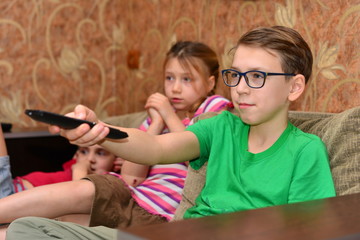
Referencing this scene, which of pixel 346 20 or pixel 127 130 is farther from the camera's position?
pixel 346 20

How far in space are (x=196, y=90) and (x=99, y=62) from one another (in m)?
1.18

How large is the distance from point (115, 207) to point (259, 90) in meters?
0.65

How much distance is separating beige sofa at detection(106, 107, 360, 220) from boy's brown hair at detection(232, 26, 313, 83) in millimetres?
175

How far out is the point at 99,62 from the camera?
3.11 metres

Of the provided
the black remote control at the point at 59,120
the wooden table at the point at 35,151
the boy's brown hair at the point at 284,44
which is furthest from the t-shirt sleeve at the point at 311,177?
the wooden table at the point at 35,151

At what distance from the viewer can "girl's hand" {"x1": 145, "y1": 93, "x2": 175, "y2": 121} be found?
1965mm

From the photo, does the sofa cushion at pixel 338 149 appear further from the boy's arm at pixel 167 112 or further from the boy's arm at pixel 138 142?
the boy's arm at pixel 167 112

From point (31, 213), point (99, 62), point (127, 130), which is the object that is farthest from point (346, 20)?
point (99, 62)

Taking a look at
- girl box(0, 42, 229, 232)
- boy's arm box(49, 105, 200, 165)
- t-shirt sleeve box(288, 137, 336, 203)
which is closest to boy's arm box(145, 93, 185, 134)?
girl box(0, 42, 229, 232)

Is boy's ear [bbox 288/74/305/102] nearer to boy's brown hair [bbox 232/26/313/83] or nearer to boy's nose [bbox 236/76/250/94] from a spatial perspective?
boy's brown hair [bbox 232/26/313/83]

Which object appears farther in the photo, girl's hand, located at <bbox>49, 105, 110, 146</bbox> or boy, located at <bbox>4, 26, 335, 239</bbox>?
boy, located at <bbox>4, 26, 335, 239</bbox>

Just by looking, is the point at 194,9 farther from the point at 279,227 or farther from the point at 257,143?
the point at 279,227

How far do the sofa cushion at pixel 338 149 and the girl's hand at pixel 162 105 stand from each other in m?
0.41

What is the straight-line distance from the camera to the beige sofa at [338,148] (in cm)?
135
